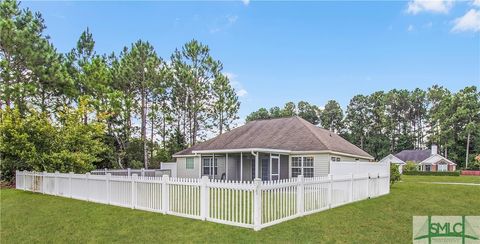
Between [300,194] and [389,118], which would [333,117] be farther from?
[300,194]

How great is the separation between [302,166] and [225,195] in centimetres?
1072

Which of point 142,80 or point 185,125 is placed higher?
point 142,80

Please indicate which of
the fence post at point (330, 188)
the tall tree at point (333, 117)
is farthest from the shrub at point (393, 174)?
the tall tree at point (333, 117)

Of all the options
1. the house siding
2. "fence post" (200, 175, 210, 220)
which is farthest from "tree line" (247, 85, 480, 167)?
"fence post" (200, 175, 210, 220)

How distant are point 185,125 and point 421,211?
2749 cm

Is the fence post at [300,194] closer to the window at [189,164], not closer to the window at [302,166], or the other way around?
the window at [302,166]

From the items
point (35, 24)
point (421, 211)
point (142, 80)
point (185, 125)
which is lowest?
point (421, 211)

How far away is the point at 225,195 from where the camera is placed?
774cm

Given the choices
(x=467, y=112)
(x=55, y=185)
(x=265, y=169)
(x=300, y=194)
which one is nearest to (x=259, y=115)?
(x=467, y=112)

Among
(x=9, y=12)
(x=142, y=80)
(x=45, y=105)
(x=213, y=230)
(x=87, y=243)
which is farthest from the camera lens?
(x=142, y=80)

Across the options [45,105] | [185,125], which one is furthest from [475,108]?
[45,105]

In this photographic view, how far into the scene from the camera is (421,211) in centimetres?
1023

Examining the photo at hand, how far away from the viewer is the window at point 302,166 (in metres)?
17.6

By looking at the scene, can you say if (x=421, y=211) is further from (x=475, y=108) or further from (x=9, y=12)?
(x=475, y=108)
